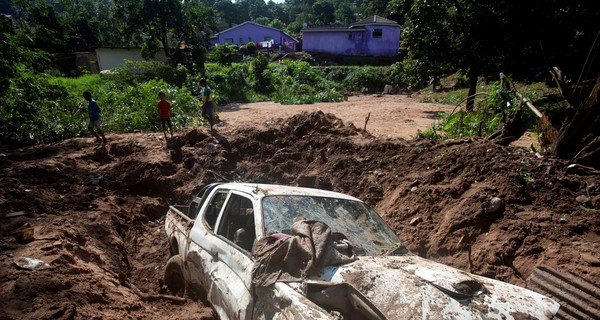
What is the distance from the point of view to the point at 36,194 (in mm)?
5656

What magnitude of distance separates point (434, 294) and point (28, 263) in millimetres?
4106

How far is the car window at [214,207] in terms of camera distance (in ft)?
12.3

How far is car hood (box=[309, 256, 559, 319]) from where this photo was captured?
7.28 feet

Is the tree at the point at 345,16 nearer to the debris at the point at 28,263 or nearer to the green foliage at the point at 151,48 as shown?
the green foliage at the point at 151,48

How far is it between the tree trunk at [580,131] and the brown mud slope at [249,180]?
0.33 m

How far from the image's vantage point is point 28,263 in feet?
11.1

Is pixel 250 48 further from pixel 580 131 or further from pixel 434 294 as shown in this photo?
pixel 434 294

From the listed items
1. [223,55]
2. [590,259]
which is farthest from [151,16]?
[590,259]

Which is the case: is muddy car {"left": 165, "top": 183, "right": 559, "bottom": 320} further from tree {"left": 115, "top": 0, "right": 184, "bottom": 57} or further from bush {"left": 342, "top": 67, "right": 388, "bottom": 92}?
bush {"left": 342, "top": 67, "right": 388, "bottom": 92}

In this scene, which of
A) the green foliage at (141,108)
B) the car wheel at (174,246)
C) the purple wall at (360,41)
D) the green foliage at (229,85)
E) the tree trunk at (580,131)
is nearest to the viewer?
the car wheel at (174,246)

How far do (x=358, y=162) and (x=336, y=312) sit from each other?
17.8 feet

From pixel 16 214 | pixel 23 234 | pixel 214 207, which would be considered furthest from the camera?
pixel 16 214

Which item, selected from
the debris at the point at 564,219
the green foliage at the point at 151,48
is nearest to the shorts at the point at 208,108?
the debris at the point at 564,219

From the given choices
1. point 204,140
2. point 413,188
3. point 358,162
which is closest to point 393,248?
point 413,188
